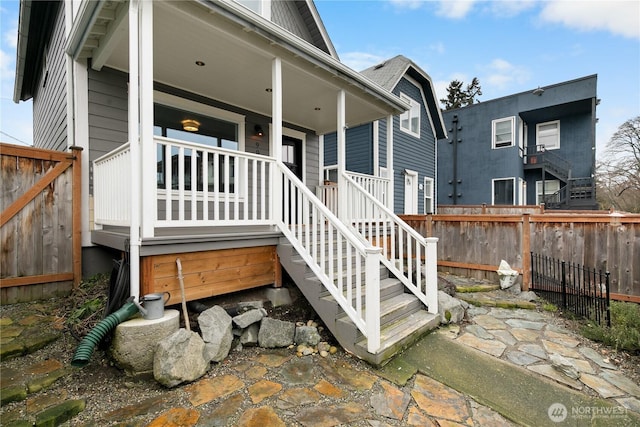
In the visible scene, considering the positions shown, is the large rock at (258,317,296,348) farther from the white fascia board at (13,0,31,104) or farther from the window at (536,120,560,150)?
the window at (536,120,560,150)

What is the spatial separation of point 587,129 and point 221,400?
60.3ft

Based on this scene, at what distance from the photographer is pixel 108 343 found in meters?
2.62

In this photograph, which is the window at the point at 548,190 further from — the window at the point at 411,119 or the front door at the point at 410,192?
the window at the point at 411,119

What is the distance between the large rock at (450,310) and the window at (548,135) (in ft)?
49.0

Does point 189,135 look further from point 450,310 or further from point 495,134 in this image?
point 495,134

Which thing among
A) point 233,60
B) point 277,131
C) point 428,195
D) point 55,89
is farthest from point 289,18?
point 428,195

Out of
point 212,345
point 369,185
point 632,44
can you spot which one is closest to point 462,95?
point 632,44

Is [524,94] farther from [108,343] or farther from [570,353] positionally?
[108,343]

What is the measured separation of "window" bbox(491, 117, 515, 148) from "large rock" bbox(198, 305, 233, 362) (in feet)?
50.6

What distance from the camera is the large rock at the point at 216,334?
271cm

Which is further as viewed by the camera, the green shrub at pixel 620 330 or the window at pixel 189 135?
the window at pixel 189 135

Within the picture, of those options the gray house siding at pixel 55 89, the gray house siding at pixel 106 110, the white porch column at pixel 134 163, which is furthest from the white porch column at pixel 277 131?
the gray house siding at pixel 55 89

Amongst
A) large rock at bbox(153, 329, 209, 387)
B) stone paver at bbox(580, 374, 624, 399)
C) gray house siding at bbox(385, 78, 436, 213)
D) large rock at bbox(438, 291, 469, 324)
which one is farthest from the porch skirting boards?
gray house siding at bbox(385, 78, 436, 213)

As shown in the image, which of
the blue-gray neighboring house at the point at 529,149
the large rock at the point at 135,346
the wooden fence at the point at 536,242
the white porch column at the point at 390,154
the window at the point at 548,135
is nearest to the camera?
the large rock at the point at 135,346
